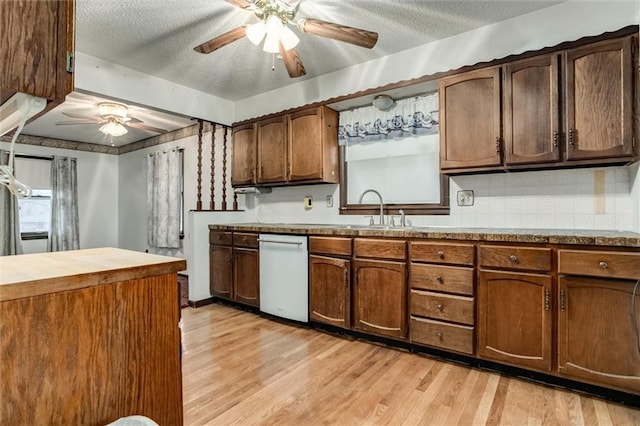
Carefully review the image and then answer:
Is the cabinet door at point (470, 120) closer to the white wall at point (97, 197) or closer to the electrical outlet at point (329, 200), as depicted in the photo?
the electrical outlet at point (329, 200)

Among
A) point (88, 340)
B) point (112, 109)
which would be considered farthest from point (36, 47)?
point (112, 109)

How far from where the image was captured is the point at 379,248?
8.64ft

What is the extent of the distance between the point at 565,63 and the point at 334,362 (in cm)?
254

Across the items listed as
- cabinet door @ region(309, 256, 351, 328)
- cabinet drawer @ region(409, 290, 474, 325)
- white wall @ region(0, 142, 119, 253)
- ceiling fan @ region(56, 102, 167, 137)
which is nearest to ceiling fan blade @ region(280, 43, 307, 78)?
cabinet door @ region(309, 256, 351, 328)

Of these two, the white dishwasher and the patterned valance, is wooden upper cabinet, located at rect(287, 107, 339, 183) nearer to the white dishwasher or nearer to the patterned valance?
the patterned valance

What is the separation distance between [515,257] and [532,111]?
1017 millimetres

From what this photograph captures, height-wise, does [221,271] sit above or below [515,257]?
below

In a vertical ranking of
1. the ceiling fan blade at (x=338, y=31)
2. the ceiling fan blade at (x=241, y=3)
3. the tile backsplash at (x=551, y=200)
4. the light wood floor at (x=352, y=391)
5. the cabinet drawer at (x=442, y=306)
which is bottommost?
the light wood floor at (x=352, y=391)

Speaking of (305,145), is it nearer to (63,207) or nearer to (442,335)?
(442,335)

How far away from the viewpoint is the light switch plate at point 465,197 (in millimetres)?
2807

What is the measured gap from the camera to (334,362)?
7.75 feet

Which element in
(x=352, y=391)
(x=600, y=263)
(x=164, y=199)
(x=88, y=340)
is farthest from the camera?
(x=164, y=199)

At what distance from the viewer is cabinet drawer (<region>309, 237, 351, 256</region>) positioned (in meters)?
2.81

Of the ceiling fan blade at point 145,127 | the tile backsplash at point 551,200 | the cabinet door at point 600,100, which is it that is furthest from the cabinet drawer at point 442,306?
the ceiling fan blade at point 145,127
